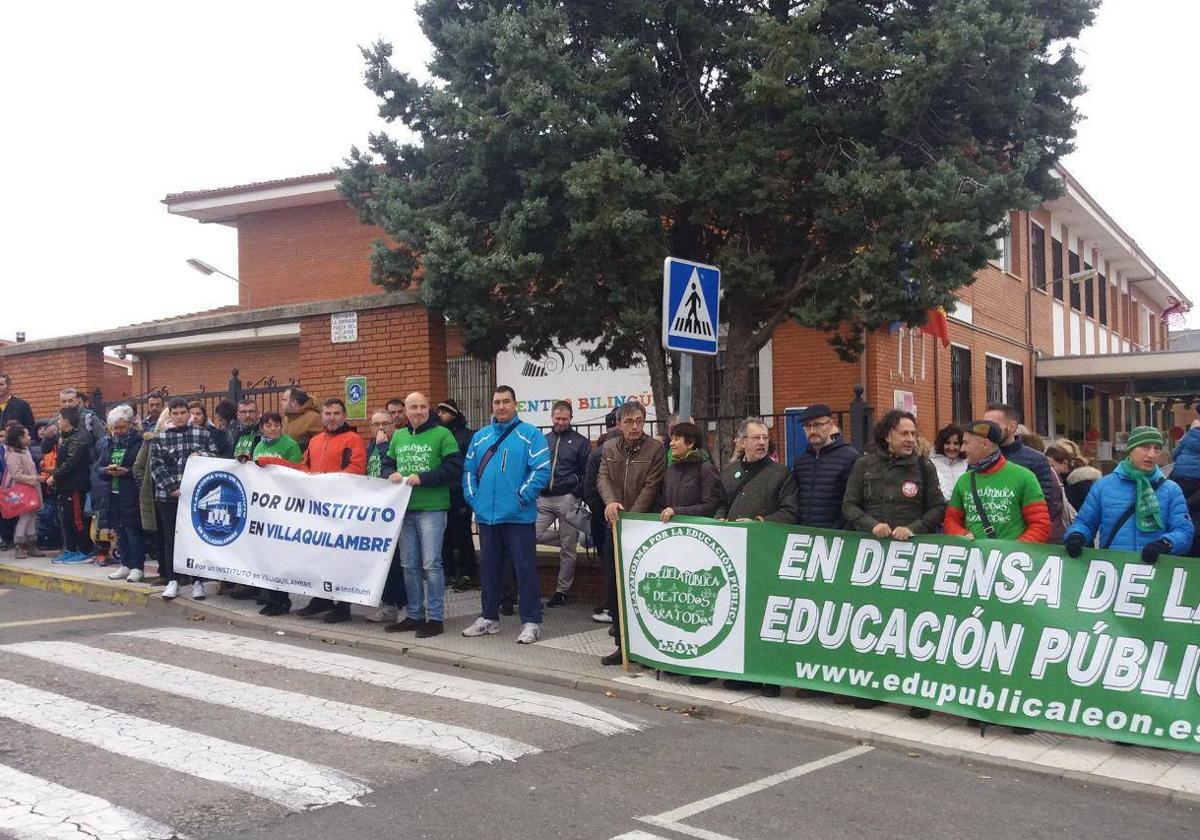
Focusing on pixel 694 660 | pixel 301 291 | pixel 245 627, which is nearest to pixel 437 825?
pixel 694 660

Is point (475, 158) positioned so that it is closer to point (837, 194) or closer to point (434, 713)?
point (837, 194)

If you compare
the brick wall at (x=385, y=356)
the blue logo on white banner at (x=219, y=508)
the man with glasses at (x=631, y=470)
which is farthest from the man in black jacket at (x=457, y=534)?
the man with glasses at (x=631, y=470)

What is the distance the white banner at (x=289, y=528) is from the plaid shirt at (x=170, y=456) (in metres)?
0.13

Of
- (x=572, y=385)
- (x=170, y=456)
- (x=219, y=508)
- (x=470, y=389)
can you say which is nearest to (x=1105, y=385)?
(x=572, y=385)

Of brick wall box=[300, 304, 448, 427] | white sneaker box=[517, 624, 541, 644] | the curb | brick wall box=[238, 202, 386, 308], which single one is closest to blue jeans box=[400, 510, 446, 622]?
white sneaker box=[517, 624, 541, 644]

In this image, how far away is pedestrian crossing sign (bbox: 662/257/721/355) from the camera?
7668 mm

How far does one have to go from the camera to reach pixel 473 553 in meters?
11.1

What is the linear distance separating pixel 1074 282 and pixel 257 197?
20.9 metres

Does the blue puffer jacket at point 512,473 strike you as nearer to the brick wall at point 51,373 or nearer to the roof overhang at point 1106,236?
the brick wall at point 51,373

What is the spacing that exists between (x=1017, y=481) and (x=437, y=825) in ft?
13.2

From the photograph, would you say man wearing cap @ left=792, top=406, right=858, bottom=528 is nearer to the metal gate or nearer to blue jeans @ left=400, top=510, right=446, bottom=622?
blue jeans @ left=400, top=510, right=446, bottom=622

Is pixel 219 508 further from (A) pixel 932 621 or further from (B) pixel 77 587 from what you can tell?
(A) pixel 932 621

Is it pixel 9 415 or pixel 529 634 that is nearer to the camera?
pixel 529 634

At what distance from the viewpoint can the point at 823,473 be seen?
23.9 ft
